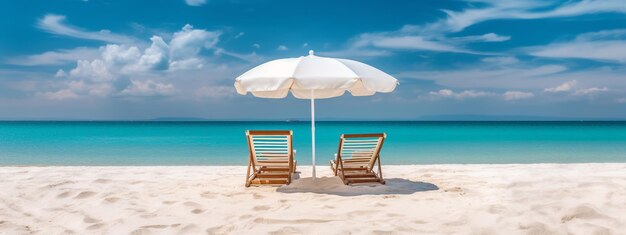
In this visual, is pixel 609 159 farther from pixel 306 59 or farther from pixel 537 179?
pixel 306 59

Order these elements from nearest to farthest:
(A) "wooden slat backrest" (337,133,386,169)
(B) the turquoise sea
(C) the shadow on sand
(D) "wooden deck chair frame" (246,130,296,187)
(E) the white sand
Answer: (E) the white sand
(C) the shadow on sand
(A) "wooden slat backrest" (337,133,386,169)
(D) "wooden deck chair frame" (246,130,296,187)
(B) the turquoise sea

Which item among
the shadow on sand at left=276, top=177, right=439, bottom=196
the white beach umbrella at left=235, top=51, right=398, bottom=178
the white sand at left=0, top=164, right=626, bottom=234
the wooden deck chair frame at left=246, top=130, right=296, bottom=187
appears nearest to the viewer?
the white sand at left=0, top=164, right=626, bottom=234

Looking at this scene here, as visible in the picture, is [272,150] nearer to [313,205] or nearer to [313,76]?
[313,76]

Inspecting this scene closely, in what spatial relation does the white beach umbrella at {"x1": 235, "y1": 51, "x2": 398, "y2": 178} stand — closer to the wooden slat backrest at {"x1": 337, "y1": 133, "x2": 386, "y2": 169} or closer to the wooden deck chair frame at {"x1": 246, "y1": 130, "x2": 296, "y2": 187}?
the wooden slat backrest at {"x1": 337, "y1": 133, "x2": 386, "y2": 169}

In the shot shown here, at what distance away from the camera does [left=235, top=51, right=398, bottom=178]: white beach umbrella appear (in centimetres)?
505

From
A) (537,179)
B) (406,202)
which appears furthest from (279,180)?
(537,179)

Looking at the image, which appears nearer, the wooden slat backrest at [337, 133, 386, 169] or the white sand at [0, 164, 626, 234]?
the white sand at [0, 164, 626, 234]

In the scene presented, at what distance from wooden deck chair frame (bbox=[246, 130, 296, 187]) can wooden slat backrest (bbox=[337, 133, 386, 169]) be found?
2.20ft

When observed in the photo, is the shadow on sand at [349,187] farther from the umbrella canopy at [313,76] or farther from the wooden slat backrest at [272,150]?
the umbrella canopy at [313,76]

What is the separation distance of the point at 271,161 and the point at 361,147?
1192 millimetres

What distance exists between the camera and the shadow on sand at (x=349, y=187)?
5.41 m

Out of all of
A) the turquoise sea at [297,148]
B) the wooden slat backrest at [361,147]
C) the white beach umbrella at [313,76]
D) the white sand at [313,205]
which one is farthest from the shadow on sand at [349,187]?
the turquoise sea at [297,148]

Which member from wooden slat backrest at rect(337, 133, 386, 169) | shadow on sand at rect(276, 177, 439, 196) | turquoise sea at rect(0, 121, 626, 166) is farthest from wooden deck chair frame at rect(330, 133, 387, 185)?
turquoise sea at rect(0, 121, 626, 166)

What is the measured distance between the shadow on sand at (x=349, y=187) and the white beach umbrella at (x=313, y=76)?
118 centimetres
